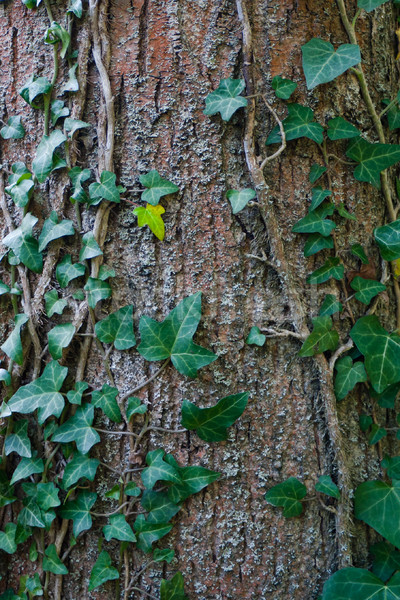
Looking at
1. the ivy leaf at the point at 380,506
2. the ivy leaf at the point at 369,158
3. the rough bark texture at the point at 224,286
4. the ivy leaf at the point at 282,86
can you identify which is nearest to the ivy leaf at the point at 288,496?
the rough bark texture at the point at 224,286

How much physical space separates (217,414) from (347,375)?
0.31 metres

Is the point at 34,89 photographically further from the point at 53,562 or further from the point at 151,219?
the point at 53,562

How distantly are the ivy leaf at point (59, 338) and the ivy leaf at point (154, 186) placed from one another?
0.34 meters

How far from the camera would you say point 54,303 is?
3.35 feet

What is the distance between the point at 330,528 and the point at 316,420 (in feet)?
0.78

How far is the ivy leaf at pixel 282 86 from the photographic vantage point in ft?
3.16

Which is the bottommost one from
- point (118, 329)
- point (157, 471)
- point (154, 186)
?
point (157, 471)

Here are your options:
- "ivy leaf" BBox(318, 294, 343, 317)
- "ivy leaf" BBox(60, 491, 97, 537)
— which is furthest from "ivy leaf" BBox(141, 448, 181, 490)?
"ivy leaf" BBox(318, 294, 343, 317)

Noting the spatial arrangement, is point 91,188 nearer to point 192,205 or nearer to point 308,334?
point 192,205

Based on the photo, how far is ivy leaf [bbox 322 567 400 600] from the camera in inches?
34.9

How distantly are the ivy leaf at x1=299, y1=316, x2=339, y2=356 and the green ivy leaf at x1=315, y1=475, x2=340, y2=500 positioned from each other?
28 centimetres

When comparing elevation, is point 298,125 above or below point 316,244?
above

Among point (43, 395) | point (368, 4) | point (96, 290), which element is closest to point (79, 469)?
point (43, 395)

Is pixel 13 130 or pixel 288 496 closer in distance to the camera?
pixel 288 496
